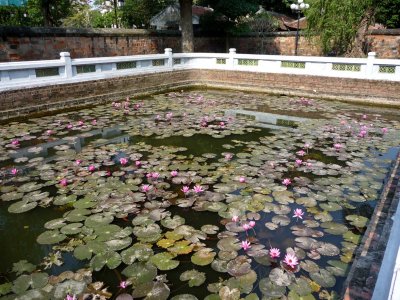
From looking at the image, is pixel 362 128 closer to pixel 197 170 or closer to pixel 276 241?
pixel 197 170

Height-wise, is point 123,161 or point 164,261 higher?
point 123,161

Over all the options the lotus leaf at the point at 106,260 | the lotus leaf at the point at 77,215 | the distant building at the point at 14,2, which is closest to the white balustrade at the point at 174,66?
the lotus leaf at the point at 77,215

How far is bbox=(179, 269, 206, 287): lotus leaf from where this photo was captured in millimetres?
2631

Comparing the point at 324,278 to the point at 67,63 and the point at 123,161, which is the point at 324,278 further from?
the point at 67,63

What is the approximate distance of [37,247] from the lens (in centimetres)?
312

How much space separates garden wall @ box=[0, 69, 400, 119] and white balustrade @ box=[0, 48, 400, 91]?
164 millimetres

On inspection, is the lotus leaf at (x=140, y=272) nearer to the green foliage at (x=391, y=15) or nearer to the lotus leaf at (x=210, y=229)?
the lotus leaf at (x=210, y=229)

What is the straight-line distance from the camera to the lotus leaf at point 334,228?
329 cm

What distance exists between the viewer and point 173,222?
3.45 m

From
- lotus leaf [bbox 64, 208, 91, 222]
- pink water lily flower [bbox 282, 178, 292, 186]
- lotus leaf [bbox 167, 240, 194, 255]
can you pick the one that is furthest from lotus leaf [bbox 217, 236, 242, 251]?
lotus leaf [bbox 64, 208, 91, 222]

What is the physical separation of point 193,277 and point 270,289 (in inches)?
23.6

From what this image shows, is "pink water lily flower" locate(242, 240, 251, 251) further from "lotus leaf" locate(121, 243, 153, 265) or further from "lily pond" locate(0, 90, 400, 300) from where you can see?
"lotus leaf" locate(121, 243, 153, 265)

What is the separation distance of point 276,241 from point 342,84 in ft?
27.8

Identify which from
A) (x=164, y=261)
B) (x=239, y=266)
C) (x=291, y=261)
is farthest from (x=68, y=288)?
(x=291, y=261)
